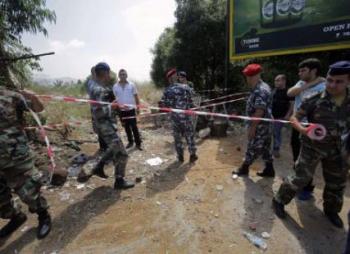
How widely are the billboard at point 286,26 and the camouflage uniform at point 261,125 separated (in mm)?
2685

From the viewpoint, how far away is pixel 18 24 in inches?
242

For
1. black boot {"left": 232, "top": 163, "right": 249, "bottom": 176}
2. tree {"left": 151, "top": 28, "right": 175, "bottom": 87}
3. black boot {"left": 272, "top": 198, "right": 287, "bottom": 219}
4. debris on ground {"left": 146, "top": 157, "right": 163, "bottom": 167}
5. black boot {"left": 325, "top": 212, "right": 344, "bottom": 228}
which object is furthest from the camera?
tree {"left": 151, "top": 28, "right": 175, "bottom": 87}

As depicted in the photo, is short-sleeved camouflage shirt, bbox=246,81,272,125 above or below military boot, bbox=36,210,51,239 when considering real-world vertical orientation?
above

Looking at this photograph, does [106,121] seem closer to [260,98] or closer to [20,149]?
[20,149]

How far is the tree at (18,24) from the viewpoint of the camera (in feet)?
18.8

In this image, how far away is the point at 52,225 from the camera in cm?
293

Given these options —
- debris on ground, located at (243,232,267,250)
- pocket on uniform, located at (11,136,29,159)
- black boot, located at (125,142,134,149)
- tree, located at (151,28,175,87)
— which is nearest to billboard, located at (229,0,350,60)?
black boot, located at (125,142,134,149)

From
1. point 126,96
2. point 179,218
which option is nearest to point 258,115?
point 179,218

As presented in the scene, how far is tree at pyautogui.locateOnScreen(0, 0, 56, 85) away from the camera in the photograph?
225 inches

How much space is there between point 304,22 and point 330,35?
0.62 metres

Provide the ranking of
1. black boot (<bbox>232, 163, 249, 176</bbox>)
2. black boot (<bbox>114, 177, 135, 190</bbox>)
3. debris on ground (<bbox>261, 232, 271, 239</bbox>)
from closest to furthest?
debris on ground (<bbox>261, 232, 271, 239</bbox>), black boot (<bbox>114, 177, 135, 190</bbox>), black boot (<bbox>232, 163, 249, 176</bbox>)

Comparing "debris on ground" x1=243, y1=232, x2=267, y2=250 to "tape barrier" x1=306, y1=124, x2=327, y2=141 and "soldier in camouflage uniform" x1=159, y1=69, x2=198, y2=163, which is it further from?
"soldier in camouflage uniform" x1=159, y1=69, x2=198, y2=163

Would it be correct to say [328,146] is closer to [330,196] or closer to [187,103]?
[330,196]

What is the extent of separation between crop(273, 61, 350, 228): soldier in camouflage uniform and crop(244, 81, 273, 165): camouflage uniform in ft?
2.33
